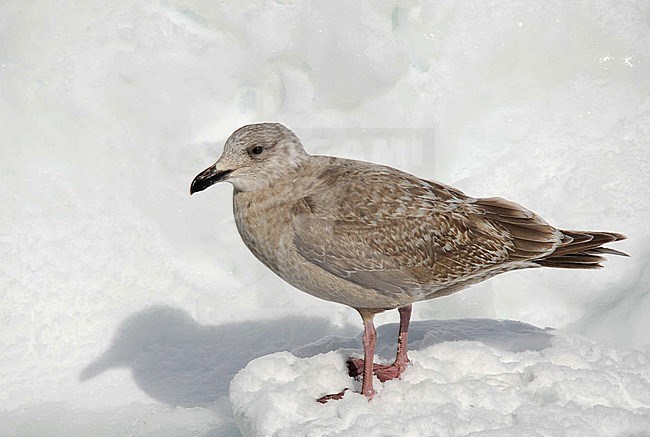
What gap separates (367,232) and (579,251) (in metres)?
1.25

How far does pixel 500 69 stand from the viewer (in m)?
7.64

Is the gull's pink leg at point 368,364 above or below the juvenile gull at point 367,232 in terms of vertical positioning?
below

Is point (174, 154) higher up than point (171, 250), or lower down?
higher up

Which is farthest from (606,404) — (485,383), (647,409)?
(485,383)

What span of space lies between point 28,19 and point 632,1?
5.35 m

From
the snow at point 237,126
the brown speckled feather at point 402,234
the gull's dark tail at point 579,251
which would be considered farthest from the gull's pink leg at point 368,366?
the snow at point 237,126

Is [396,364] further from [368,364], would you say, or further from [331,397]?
[331,397]

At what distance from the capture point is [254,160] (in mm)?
4859

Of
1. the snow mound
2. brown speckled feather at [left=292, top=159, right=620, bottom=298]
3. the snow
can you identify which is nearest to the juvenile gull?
brown speckled feather at [left=292, top=159, right=620, bottom=298]

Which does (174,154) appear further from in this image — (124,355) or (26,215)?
(124,355)

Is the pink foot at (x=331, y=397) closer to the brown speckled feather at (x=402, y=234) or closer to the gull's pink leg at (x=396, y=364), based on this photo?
the gull's pink leg at (x=396, y=364)

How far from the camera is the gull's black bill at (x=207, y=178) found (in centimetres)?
475

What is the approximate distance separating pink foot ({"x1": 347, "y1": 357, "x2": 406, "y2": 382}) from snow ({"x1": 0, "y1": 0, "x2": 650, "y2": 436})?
122 cm

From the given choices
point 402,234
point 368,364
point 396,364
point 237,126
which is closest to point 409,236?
point 402,234
